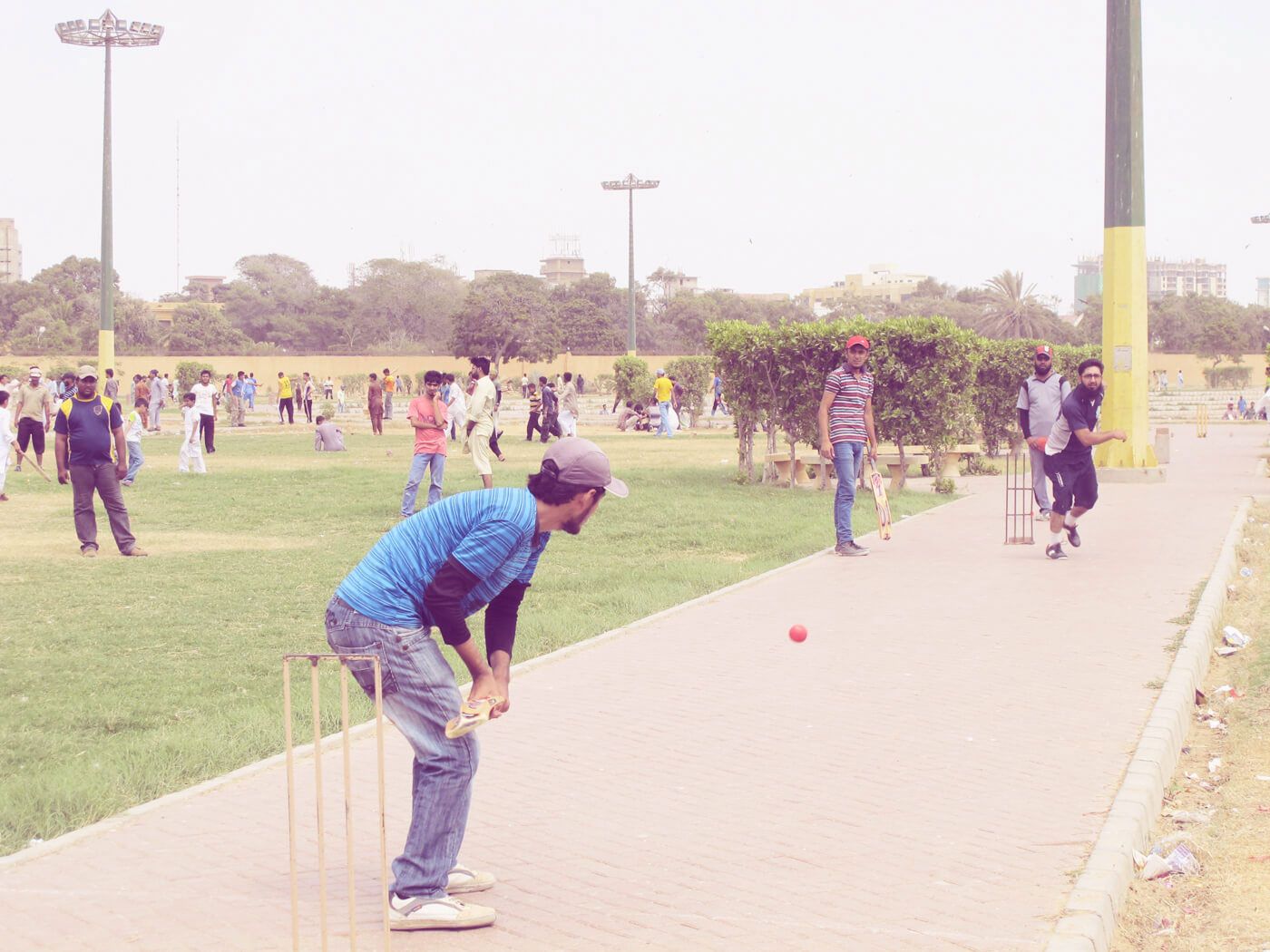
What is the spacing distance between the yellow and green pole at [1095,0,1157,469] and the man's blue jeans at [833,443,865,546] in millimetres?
9442

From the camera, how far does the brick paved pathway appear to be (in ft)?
15.3

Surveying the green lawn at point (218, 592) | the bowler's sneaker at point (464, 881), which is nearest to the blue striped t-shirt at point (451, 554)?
the bowler's sneaker at point (464, 881)

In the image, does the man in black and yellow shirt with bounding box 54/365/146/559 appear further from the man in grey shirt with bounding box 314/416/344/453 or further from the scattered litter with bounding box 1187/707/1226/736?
the man in grey shirt with bounding box 314/416/344/453

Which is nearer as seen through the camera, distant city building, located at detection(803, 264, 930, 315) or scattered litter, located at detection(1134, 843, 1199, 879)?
scattered litter, located at detection(1134, 843, 1199, 879)

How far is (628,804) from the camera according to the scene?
5.90m

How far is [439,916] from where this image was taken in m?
4.56

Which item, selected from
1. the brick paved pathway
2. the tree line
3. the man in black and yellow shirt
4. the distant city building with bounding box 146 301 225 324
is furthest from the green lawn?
the distant city building with bounding box 146 301 225 324

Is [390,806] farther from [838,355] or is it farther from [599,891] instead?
[838,355]

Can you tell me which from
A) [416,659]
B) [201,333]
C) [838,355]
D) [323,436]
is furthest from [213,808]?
[201,333]

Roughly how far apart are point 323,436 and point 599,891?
25792 millimetres

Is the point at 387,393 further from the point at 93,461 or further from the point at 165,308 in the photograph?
the point at 165,308

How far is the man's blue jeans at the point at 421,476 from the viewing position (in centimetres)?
1706

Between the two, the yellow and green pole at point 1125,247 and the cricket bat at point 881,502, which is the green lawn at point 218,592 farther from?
the yellow and green pole at point 1125,247

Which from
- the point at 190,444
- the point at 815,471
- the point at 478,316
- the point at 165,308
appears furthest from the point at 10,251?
the point at 815,471
